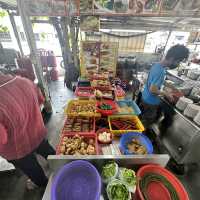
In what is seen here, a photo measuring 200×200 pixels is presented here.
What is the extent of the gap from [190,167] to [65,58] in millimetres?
4252

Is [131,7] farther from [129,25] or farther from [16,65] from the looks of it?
[16,65]

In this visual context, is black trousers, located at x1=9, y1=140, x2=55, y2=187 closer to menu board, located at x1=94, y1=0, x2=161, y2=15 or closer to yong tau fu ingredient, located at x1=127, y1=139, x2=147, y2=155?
yong tau fu ingredient, located at x1=127, y1=139, x2=147, y2=155

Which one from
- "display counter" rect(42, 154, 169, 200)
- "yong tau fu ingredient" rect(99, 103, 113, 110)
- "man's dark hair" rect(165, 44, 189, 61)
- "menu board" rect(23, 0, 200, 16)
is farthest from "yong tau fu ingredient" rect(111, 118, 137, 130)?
"menu board" rect(23, 0, 200, 16)

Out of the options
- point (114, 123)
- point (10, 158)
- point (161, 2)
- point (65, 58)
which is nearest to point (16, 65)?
point (65, 58)

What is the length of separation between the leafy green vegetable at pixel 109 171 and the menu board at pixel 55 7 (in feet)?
6.59

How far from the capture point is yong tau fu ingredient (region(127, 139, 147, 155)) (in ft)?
3.61

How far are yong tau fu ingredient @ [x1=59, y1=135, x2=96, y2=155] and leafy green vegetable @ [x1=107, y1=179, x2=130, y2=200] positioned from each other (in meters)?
0.31

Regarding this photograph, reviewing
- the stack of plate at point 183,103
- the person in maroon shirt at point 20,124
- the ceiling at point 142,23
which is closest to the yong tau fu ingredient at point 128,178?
the person in maroon shirt at point 20,124

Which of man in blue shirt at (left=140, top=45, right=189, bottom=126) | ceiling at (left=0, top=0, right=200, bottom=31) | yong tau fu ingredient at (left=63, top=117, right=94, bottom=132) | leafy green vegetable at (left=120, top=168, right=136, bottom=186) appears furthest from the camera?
ceiling at (left=0, top=0, right=200, bottom=31)

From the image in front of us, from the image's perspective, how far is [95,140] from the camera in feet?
3.94

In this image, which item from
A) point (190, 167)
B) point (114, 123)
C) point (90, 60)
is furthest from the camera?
point (90, 60)

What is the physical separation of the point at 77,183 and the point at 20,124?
2.17 ft

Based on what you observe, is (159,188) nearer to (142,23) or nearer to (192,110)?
(192,110)

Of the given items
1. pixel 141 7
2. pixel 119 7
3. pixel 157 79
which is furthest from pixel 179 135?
pixel 119 7
